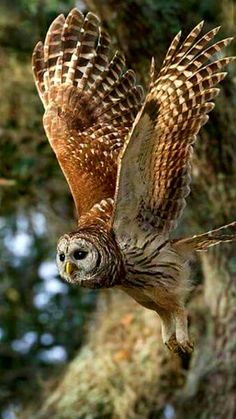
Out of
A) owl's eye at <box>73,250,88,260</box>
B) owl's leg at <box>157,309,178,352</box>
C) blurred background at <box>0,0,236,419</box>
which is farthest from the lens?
blurred background at <box>0,0,236,419</box>

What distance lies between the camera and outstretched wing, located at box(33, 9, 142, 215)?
4.35 meters

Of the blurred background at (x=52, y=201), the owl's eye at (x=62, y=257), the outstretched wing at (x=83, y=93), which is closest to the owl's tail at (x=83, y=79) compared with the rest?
the outstretched wing at (x=83, y=93)

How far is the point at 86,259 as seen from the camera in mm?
3594

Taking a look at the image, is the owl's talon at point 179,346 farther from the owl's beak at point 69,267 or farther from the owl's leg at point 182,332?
the owl's beak at point 69,267

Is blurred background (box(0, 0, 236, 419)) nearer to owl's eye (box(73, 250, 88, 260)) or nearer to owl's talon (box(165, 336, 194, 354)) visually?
owl's talon (box(165, 336, 194, 354))

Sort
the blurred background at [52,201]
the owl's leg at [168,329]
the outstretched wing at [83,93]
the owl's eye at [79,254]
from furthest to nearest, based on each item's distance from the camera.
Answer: the blurred background at [52,201] → the outstretched wing at [83,93] → the owl's leg at [168,329] → the owl's eye at [79,254]

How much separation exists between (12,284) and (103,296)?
105 centimetres

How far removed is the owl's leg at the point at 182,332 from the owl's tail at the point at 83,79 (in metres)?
0.84

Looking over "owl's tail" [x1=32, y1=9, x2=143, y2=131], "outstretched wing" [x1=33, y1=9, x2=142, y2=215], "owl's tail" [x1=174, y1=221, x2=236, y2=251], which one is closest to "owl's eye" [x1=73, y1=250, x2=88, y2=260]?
"owl's tail" [x1=174, y1=221, x2=236, y2=251]

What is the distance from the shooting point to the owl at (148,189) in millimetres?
3602

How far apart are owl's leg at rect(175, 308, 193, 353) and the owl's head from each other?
273 mm

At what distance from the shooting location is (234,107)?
5.71m

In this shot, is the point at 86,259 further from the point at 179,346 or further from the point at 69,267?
the point at 179,346

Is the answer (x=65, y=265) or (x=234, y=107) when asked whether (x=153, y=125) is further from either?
(x=234, y=107)
